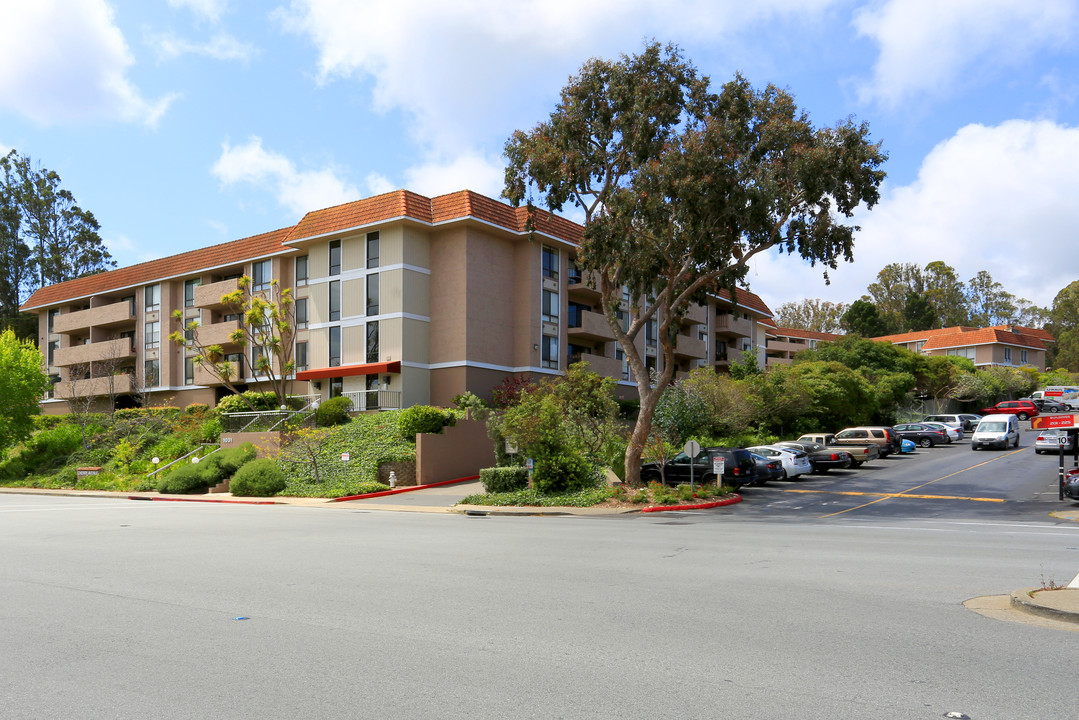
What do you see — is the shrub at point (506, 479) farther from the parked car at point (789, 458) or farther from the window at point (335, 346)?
the window at point (335, 346)

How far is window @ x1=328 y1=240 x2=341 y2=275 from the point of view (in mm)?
42406

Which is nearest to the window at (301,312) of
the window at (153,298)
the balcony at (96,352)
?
the window at (153,298)

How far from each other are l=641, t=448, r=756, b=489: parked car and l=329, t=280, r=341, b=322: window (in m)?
20.3

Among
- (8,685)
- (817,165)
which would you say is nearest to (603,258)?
(817,165)

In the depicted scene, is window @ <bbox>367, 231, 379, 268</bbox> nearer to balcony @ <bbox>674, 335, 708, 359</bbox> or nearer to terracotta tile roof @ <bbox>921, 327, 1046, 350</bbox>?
balcony @ <bbox>674, 335, 708, 359</bbox>

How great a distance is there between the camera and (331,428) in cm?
3553

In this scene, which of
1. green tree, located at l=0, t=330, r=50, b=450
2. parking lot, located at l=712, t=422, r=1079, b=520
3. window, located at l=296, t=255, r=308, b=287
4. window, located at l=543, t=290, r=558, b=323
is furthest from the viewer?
window, located at l=296, t=255, r=308, b=287

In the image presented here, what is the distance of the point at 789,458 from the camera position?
105 ft

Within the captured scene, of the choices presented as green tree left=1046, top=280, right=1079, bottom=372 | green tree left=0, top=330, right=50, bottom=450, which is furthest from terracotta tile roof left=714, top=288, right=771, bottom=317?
green tree left=1046, top=280, right=1079, bottom=372

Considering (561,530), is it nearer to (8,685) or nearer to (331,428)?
(8,685)

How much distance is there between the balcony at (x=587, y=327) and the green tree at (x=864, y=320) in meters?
55.6

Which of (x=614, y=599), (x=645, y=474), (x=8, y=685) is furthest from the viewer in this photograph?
(x=645, y=474)

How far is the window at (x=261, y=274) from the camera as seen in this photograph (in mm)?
47000

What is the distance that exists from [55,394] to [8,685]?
60606mm
